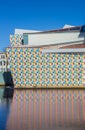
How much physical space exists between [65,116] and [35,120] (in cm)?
97

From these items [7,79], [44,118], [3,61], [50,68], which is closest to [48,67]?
[50,68]

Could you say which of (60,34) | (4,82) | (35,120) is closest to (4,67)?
(4,82)

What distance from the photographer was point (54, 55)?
69.9 ft

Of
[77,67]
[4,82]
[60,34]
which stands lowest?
[4,82]

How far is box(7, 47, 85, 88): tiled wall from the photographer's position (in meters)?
21.1

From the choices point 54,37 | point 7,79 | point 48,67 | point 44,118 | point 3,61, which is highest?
point 54,37

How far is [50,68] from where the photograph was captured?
2125 centimetres

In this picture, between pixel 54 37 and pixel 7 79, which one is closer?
pixel 7 79

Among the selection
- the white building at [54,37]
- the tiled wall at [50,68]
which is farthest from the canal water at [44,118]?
the white building at [54,37]

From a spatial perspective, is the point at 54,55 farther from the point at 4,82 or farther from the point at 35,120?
the point at 35,120

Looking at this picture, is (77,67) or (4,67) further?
(4,67)

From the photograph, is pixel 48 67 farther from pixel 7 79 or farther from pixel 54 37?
pixel 54 37

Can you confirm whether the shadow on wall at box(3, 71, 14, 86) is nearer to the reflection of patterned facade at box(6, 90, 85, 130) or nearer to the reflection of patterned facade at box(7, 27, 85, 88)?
the reflection of patterned facade at box(7, 27, 85, 88)

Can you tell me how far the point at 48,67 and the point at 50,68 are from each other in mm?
143
